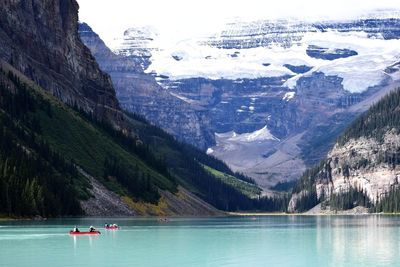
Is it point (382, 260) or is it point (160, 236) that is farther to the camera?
point (160, 236)

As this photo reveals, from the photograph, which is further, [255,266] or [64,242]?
[64,242]

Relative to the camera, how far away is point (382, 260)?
131m

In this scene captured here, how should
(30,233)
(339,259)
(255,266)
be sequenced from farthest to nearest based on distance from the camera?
(30,233), (339,259), (255,266)

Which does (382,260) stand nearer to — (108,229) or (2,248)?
(2,248)

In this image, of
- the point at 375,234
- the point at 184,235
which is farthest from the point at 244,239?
the point at 375,234

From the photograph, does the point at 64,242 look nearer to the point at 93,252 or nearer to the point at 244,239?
the point at 93,252

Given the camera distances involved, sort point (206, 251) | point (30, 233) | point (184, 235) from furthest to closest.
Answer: point (184, 235) → point (30, 233) → point (206, 251)

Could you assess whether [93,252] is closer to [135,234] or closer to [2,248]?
[2,248]

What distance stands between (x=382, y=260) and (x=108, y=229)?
80274 mm

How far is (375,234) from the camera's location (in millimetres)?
192375

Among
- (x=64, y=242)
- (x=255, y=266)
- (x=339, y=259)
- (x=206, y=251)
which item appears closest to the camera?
(x=255, y=266)

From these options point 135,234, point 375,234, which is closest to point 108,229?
point 135,234

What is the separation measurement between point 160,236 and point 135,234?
649 cm

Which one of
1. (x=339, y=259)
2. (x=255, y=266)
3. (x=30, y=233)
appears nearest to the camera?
(x=255, y=266)
